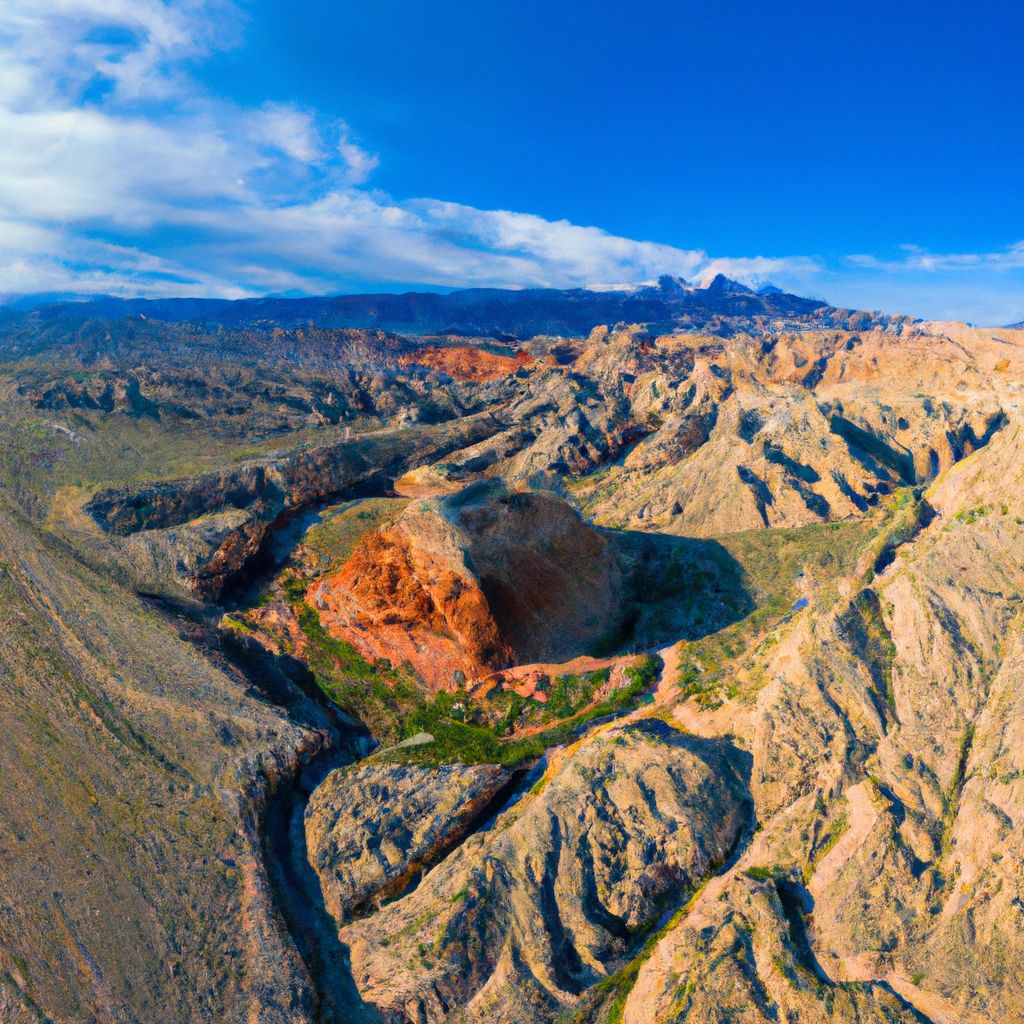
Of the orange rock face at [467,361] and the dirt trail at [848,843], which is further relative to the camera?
the orange rock face at [467,361]

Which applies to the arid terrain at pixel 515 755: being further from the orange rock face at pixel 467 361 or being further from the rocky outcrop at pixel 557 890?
the orange rock face at pixel 467 361

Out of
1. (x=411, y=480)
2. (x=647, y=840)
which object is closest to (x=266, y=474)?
(x=411, y=480)

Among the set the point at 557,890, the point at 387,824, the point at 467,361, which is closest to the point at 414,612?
the point at 387,824

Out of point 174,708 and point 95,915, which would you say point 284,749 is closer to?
point 174,708

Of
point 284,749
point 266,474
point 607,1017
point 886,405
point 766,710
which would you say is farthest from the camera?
point 886,405

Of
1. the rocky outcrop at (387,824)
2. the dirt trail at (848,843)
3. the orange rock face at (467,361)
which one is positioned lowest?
the rocky outcrop at (387,824)

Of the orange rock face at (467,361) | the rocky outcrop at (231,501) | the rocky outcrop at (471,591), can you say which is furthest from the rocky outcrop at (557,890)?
the orange rock face at (467,361)
